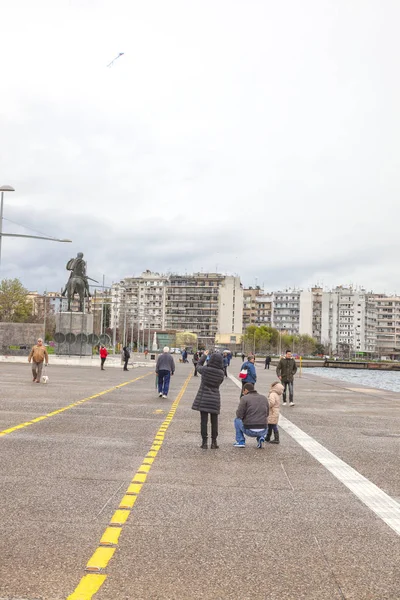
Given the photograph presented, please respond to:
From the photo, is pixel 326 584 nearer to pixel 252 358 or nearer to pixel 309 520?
pixel 309 520

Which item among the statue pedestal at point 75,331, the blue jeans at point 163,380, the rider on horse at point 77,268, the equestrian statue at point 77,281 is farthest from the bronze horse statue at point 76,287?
the blue jeans at point 163,380

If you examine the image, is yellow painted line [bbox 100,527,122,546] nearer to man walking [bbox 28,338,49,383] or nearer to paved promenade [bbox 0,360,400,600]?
paved promenade [bbox 0,360,400,600]

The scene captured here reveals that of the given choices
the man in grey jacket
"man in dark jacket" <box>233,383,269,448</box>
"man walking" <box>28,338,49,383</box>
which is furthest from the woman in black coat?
"man walking" <box>28,338,49,383</box>

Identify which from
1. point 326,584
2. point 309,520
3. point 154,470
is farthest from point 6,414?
point 326,584

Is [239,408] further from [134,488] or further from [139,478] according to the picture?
[134,488]

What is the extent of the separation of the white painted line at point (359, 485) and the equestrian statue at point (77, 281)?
154ft

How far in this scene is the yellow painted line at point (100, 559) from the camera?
5640 mm

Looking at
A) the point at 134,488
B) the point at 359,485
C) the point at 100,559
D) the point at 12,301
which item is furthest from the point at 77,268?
the point at 100,559

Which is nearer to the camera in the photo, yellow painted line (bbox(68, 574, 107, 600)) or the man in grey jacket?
yellow painted line (bbox(68, 574, 107, 600))

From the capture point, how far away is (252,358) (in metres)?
21.4

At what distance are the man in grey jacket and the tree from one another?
84.3m

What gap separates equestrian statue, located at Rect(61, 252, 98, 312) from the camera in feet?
197

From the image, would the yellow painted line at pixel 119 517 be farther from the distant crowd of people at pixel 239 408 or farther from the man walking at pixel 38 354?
the man walking at pixel 38 354

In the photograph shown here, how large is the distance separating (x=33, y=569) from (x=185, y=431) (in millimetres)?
9970
